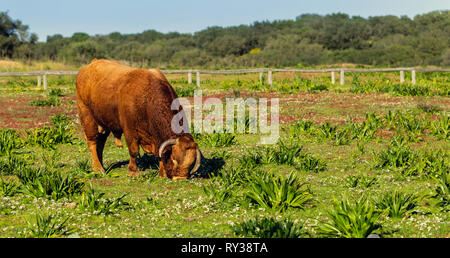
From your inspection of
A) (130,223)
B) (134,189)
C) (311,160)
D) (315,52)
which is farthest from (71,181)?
(315,52)

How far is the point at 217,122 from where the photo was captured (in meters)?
16.5

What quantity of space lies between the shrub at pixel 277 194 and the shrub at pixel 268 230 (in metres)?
1.08

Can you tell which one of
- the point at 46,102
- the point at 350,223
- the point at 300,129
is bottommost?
the point at 350,223

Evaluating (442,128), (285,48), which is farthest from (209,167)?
(285,48)

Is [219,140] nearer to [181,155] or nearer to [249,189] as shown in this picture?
[181,155]

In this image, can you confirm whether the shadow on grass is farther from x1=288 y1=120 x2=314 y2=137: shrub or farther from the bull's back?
x1=288 y1=120 x2=314 y2=137: shrub

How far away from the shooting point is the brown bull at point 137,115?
8.74 metres

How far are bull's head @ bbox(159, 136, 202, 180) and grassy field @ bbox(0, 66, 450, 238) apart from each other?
283mm

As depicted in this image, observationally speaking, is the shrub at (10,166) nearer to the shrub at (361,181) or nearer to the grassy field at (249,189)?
the grassy field at (249,189)

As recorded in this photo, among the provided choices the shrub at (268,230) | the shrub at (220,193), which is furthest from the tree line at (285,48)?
the shrub at (268,230)

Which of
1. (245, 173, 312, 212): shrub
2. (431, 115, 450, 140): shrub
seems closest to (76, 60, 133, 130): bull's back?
(245, 173, 312, 212): shrub

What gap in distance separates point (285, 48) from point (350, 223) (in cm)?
7263

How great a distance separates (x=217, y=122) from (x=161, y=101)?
7627 mm

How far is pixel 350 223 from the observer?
604 centimetres
